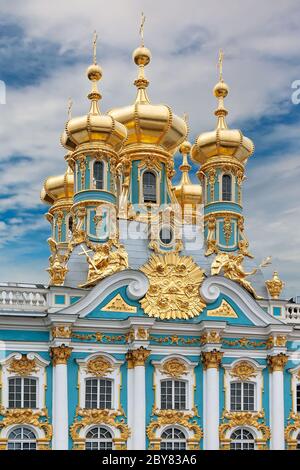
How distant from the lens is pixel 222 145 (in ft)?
115

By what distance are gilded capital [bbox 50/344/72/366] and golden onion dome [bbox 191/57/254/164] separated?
32.4 ft

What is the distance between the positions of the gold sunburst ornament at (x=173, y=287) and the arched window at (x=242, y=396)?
247cm

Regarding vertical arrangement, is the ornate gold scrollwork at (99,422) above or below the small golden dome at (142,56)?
below

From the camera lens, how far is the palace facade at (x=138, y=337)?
1131 inches

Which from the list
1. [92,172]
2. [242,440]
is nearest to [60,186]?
[92,172]

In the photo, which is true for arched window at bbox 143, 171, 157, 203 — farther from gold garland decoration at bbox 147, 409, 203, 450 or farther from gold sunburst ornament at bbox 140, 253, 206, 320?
gold garland decoration at bbox 147, 409, 203, 450

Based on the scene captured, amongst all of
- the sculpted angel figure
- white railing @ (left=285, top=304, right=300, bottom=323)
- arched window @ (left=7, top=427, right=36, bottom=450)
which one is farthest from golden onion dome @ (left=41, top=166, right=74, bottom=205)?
arched window @ (left=7, top=427, right=36, bottom=450)

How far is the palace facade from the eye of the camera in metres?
28.7

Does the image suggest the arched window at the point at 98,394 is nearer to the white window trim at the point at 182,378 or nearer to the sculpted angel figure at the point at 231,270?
the white window trim at the point at 182,378

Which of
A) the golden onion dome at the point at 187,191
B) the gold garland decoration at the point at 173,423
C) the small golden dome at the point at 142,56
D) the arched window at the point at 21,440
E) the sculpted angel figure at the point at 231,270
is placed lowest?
the arched window at the point at 21,440

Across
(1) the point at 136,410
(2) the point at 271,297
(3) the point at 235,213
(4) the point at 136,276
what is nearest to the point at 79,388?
(1) the point at 136,410

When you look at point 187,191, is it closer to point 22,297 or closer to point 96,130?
point 96,130

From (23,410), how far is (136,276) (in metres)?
5.02

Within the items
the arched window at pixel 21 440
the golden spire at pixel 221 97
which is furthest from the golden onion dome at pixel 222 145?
the arched window at pixel 21 440
